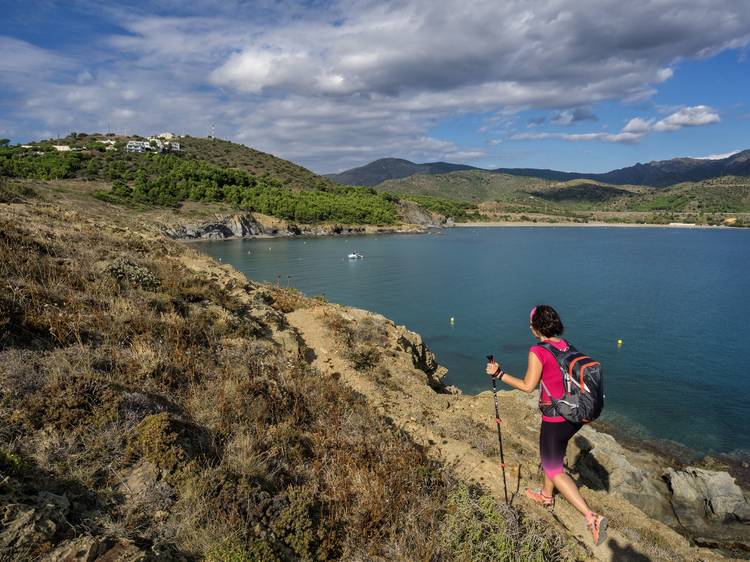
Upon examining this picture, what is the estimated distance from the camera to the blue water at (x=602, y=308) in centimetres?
2211

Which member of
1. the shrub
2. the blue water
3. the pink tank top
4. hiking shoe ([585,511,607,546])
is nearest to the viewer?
the pink tank top

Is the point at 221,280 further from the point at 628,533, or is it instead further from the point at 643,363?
the point at 643,363

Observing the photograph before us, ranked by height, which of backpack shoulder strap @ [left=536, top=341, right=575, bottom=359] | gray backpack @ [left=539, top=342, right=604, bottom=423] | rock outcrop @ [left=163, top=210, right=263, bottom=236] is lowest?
gray backpack @ [left=539, top=342, right=604, bottom=423]

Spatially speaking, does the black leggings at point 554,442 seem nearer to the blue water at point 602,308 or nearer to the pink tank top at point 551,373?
the pink tank top at point 551,373

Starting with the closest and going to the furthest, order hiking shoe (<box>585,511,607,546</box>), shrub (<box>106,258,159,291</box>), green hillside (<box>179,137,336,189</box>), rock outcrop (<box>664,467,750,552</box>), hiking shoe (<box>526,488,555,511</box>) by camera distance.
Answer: hiking shoe (<box>585,511,607,546</box>)
hiking shoe (<box>526,488,555,511</box>)
shrub (<box>106,258,159,291</box>)
rock outcrop (<box>664,467,750,552</box>)
green hillside (<box>179,137,336,189</box>)

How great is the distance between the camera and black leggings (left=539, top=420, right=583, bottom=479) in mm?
5152

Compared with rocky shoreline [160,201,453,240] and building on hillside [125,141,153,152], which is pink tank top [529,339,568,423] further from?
building on hillside [125,141,153,152]

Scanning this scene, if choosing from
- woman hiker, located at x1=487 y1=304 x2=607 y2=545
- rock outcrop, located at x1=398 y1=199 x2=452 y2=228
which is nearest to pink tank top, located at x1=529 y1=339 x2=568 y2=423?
woman hiker, located at x1=487 y1=304 x2=607 y2=545

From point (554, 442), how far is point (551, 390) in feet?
2.46

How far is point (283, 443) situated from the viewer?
17.8ft

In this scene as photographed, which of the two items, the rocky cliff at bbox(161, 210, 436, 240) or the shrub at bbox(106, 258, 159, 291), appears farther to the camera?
the rocky cliff at bbox(161, 210, 436, 240)

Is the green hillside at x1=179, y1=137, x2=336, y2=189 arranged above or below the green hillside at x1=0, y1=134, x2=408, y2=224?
above

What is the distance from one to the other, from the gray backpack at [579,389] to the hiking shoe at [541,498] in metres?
1.85

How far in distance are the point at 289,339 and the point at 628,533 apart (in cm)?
783
